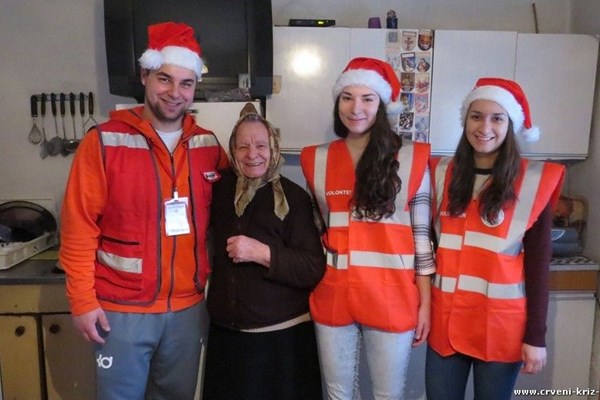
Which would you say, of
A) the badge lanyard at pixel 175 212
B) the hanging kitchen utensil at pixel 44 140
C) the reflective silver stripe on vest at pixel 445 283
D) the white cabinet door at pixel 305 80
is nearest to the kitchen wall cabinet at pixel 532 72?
the white cabinet door at pixel 305 80

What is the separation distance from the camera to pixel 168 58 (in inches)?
52.4

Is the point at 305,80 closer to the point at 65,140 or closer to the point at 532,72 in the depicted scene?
the point at 532,72

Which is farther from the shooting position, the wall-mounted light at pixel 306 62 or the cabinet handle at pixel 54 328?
the wall-mounted light at pixel 306 62

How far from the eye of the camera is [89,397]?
1.92 m

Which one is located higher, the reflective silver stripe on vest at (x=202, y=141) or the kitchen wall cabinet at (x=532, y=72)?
the kitchen wall cabinet at (x=532, y=72)

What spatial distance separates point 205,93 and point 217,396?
47.7 inches

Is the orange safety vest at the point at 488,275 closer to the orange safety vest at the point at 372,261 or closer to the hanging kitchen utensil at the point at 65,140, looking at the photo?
the orange safety vest at the point at 372,261

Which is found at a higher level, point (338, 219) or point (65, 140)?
point (65, 140)

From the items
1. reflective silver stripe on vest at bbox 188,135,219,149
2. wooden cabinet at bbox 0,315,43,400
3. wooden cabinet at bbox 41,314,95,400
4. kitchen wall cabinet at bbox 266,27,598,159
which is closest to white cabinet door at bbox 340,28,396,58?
kitchen wall cabinet at bbox 266,27,598,159

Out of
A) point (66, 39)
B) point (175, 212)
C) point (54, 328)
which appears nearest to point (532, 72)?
point (175, 212)

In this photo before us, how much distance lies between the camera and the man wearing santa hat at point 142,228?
1272 millimetres

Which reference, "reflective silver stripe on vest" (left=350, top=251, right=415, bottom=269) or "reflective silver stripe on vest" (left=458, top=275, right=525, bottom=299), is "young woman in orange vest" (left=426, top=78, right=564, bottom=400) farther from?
"reflective silver stripe on vest" (left=350, top=251, right=415, bottom=269)

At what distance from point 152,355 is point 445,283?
94 cm

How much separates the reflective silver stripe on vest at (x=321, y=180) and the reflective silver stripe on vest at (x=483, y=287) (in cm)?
40
